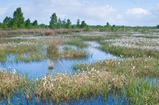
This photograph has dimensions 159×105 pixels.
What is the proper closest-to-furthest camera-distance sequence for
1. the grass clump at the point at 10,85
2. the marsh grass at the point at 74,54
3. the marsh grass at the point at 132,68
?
the grass clump at the point at 10,85
the marsh grass at the point at 132,68
the marsh grass at the point at 74,54

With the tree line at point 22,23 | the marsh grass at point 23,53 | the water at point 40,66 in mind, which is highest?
the tree line at point 22,23

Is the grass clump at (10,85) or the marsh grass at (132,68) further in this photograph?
the marsh grass at (132,68)

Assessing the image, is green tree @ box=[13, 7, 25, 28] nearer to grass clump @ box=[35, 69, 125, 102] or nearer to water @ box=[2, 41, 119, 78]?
water @ box=[2, 41, 119, 78]

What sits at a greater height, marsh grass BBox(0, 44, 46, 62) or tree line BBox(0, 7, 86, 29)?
tree line BBox(0, 7, 86, 29)

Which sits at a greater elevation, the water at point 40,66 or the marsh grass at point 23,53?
the marsh grass at point 23,53

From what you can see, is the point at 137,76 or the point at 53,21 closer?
the point at 137,76

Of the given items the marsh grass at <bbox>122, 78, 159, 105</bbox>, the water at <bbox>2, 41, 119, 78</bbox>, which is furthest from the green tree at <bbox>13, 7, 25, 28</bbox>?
the marsh grass at <bbox>122, 78, 159, 105</bbox>

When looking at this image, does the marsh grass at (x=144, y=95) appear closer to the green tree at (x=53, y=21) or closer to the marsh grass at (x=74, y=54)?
the marsh grass at (x=74, y=54)

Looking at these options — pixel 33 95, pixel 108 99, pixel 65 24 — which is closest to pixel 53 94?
pixel 33 95

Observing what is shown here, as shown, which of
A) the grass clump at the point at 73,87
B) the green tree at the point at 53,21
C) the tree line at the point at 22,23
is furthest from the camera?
the green tree at the point at 53,21

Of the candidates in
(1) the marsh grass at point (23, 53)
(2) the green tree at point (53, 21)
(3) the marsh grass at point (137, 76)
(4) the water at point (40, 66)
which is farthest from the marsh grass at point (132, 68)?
(2) the green tree at point (53, 21)

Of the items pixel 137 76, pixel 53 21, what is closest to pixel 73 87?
pixel 137 76

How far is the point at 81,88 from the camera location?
625cm

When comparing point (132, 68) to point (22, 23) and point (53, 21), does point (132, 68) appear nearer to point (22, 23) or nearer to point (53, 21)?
point (22, 23)
